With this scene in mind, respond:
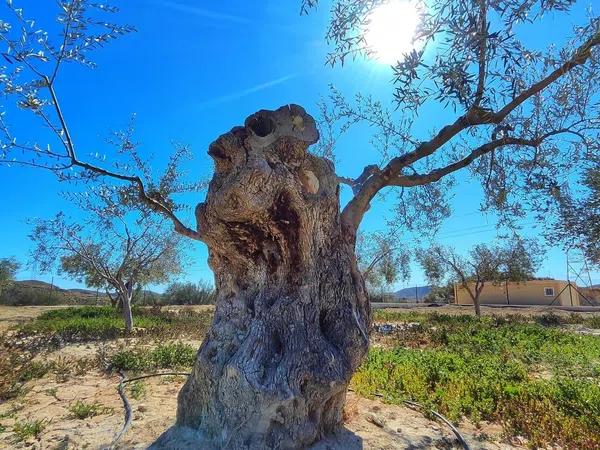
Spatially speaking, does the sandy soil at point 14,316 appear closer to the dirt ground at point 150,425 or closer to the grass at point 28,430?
the dirt ground at point 150,425

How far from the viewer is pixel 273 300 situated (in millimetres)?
A: 4254

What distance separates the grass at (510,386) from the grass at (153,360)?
12.2 feet

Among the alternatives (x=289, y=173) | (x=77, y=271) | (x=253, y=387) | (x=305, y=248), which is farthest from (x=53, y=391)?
(x=77, y=271)

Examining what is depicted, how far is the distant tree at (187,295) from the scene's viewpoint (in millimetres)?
40219

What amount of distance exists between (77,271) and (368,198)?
85.4 feet

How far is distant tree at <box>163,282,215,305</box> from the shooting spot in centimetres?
4022

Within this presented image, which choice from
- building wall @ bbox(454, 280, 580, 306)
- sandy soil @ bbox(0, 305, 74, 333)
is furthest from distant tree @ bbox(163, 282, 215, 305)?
building wall @ bbox(454, 280, 580, 306)

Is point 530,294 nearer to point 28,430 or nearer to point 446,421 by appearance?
point 446,421

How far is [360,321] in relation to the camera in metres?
4.60

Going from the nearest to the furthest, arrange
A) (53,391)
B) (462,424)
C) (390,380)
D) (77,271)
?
(462,424) < (53,391) < (390,380) < (77,271)

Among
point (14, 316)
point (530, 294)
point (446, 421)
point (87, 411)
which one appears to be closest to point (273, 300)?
point (446, 421)

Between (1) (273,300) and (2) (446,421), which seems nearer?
(1) (273,300)

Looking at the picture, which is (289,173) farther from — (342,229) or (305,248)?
(342,229)

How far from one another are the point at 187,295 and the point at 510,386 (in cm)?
3695
